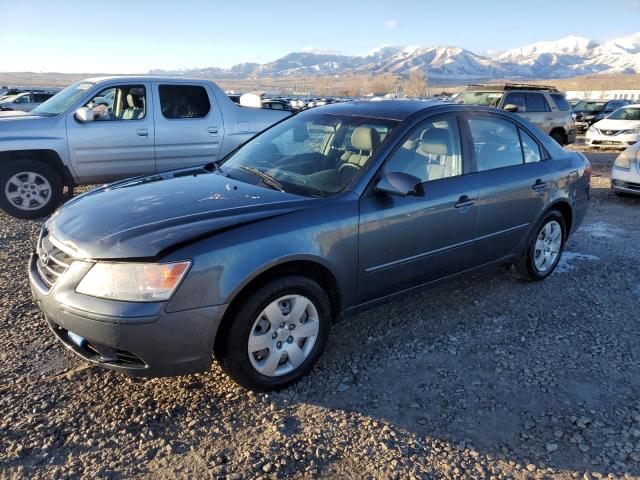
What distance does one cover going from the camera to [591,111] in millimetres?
22141

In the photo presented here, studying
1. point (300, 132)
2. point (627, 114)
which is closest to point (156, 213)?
point (300, 132)

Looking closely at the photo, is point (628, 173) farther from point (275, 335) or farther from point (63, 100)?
point (63, 100)

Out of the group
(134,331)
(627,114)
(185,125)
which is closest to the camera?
(134,331)

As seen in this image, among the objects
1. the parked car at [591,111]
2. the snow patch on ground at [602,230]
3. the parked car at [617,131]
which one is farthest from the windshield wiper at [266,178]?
the parked car at [591,111]

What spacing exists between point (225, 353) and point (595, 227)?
580 centimetres

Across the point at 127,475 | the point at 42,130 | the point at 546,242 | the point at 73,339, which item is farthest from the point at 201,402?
the point at 42,130

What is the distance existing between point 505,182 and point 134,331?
2.98 metres

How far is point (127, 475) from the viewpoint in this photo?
90.0 inches

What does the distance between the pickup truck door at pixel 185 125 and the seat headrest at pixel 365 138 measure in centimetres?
401

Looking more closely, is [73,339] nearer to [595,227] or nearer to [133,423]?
[133,423]

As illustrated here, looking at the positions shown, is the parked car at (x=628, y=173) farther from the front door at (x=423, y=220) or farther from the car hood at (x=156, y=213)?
the car hood at (x=156, y=213)

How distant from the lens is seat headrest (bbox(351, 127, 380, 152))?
343 cm

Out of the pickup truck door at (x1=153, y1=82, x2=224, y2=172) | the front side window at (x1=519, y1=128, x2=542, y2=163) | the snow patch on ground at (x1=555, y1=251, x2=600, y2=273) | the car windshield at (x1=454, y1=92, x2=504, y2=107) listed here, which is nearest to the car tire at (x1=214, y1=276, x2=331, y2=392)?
the front side window at (x1=519, y1=128, x2=542, y2=163)

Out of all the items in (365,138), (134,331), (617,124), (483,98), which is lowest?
(134,331)
